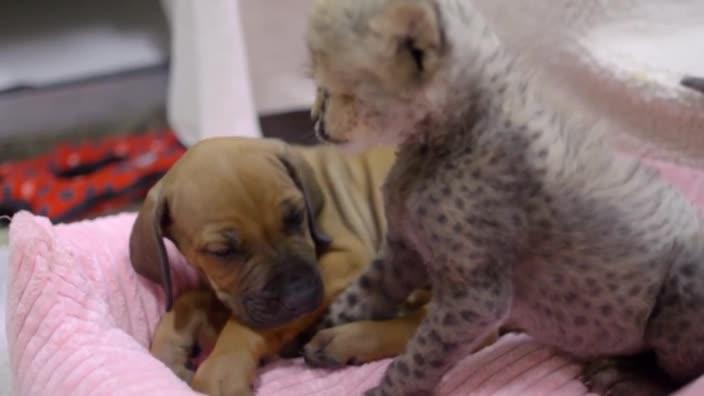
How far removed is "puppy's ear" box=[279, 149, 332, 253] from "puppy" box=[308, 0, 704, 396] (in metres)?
0.35

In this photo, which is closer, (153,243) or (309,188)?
(153,243)

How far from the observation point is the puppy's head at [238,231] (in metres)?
1.69

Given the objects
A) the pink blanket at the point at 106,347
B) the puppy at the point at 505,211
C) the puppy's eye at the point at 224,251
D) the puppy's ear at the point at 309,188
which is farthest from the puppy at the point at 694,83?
the puppy's eye at the point at 224,251

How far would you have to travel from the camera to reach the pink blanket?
1.53m

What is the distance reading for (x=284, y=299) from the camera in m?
1.66

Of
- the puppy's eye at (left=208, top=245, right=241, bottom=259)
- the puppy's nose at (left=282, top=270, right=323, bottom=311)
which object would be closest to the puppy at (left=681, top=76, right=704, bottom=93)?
the puppy's nose at (left=282, top=270, right=323, bottom=311)

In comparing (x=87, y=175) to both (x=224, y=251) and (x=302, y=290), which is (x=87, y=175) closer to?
(x=224, y=251)

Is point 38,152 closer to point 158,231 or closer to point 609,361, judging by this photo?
point 158,231

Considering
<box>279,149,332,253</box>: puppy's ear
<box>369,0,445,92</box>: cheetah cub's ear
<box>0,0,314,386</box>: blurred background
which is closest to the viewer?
<box>369,0,445,92</box>: cheetah cub's ear

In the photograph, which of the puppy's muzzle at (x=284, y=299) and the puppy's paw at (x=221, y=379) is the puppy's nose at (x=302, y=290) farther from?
the puppy's paw at (x=221, y=379)

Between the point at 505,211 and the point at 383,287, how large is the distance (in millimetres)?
427

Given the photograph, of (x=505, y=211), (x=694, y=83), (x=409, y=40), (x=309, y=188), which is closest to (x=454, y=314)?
(x=505, y=211)

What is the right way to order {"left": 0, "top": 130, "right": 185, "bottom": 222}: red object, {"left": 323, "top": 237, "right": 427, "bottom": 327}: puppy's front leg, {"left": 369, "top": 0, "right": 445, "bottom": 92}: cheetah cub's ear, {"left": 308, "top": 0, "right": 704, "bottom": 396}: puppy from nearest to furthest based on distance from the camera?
{"left": 369, "top": 0, "right": 445, "bottom": 92}: cheetah cub's ear → {"left": 308, "top": 0, "right": 704, "bottom": 396}: puppy → {"left": 323, "top": 237, "right": 427, "bottom": 327}: puppy's front leg → {"left": 0, "top": 130, "right": 185, "bottom": 222}: red object

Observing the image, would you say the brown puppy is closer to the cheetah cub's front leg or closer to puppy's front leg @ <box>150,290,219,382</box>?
puppy's front leg @ <box>150,290,219,382</box>
